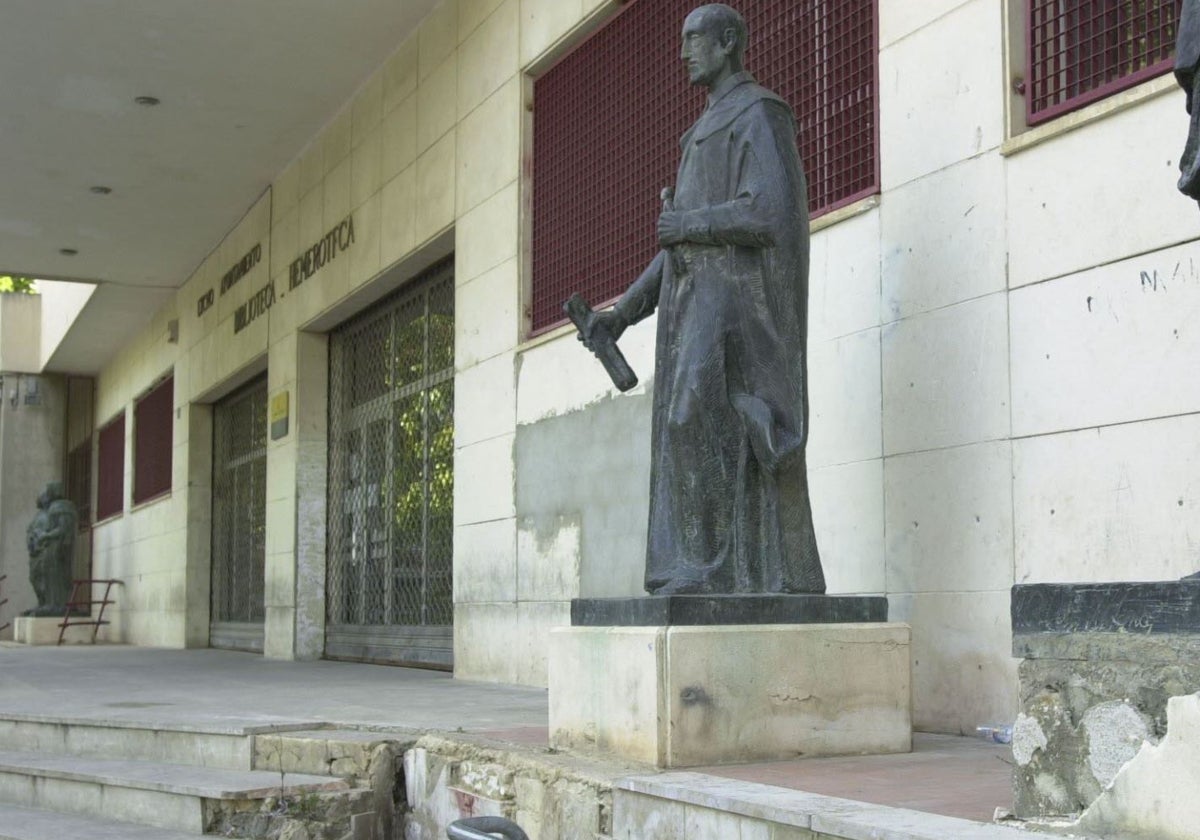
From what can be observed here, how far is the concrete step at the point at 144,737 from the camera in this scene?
6098 mm

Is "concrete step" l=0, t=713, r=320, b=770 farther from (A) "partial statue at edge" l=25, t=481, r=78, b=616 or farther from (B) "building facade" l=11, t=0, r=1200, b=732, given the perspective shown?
(A) "partial statue at edge" l=25, t=481, r=78, b=616

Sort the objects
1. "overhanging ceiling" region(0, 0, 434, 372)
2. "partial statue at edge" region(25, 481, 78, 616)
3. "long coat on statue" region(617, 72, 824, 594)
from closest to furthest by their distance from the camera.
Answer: "long coat on statue" region(617, 72, 824, 594)
"overhanging ceiling" region(0, 0, 434, 372)
"partial statue at edge" region(25, 481, 78, 616)

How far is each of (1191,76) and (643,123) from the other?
18.6 feet

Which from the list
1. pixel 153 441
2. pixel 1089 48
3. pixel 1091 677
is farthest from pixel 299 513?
pixel 1091 677

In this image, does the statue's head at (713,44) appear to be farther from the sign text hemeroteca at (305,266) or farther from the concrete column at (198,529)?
the concrete column at (198,529)

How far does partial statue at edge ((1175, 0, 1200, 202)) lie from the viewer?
288 cm

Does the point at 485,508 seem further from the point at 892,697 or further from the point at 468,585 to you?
the point at 892,697

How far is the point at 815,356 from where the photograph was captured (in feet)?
21.5

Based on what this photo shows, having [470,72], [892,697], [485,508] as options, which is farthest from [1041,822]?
[470,72]

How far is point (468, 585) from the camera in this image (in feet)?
32.5

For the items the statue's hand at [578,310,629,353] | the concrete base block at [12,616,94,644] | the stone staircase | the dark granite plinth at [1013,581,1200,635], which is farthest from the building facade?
the concrete base block at [12,616,94,644]

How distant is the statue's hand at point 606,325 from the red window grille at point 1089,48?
171 centimetres

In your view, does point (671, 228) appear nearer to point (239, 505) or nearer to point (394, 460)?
point (394, 460)

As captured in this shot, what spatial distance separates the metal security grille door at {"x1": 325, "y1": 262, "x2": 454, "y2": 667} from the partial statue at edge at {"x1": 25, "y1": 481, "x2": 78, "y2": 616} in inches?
401
